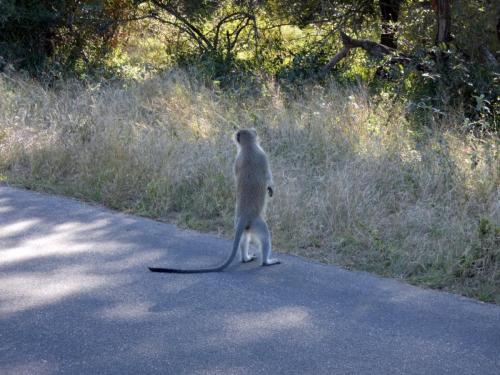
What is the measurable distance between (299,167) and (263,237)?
2.90 m

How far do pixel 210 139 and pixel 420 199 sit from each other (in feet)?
10.5

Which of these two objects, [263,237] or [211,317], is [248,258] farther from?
[211,317]

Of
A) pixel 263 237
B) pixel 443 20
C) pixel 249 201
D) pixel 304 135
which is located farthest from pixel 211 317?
pixel 443 20

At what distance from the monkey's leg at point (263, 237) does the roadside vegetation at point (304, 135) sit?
61 cm

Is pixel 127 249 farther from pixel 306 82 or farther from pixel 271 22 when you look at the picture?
pixel 271 22

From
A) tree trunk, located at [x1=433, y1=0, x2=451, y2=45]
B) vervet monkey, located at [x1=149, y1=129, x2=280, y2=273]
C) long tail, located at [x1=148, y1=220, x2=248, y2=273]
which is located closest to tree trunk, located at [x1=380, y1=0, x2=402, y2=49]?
tree trunk, located at [x1=433, y1=0, x2=451, y2=45]

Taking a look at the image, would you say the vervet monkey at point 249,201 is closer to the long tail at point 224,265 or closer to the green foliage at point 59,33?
the long tail at point 224,265

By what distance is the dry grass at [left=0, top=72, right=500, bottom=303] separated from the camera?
6719mm

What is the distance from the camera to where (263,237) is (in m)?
6.36

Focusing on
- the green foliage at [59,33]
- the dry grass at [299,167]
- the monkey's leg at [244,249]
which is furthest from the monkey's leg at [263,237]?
the green foliage at [59,33]

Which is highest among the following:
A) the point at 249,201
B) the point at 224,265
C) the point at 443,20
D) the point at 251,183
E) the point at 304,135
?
the point at 443,20

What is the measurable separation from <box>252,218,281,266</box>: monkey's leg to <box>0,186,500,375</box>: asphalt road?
3.5 inches

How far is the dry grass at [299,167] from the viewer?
6719mm

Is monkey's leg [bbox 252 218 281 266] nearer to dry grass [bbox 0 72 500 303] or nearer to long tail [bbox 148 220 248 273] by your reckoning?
long tail [bbox 148 220 248 273]
